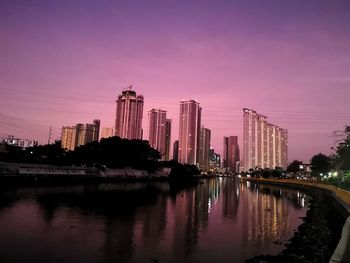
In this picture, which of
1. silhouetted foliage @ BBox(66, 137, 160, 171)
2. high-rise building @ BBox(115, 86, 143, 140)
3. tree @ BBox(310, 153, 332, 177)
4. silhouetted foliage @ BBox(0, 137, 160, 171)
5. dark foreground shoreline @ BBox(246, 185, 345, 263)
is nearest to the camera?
dark foreground shoreline @ BBox(246, 185, 345, 263)

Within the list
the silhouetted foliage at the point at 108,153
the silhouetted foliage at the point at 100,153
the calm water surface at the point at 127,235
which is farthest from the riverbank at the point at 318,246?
the silhouetted foliage at the point at 108,153

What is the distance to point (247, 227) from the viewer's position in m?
24.1

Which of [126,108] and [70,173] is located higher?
[126,108]

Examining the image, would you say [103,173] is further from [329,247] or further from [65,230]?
[329,247]

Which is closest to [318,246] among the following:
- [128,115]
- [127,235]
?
[127,235]

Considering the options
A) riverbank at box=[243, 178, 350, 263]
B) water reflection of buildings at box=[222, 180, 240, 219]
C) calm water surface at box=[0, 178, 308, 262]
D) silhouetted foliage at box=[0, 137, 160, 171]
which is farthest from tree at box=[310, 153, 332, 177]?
riverbank at box=[243, 178, 350, 263]

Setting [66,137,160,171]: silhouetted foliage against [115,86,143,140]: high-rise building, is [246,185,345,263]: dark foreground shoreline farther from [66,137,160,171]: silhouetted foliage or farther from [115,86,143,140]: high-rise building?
[115,86,143,140]: high-rise building

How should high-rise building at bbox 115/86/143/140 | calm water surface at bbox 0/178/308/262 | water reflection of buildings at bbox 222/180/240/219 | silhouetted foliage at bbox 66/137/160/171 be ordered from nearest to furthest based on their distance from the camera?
calm water surface at bbox 0/178/308/262
water reflection of buildings at bbox 222/180/240/219
silhouetted foliage at bbox 66/137/160/171
high-rise building at bbox 115/86/143/140

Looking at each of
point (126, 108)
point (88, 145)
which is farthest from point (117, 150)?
point (126, 108)

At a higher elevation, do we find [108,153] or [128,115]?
[128,115]

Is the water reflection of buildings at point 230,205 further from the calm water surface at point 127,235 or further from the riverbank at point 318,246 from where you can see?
the riverbank at point 318,246

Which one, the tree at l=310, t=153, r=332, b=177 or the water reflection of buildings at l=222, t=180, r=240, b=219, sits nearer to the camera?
the water reflection of buildings at l=222, t=180, r=240, b=219

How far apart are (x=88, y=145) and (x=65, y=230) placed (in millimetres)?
83991

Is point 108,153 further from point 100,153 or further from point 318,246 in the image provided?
point 318,246
